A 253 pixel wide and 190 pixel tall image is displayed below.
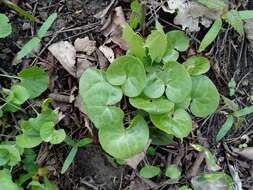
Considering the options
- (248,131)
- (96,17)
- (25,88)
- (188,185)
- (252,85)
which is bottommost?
(188,185)

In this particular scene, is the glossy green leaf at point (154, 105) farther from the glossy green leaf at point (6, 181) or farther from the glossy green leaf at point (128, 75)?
the glossy green leaf at point (6, 181)

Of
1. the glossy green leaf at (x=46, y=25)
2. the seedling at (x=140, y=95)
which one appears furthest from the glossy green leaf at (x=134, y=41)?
the glossy green leaf at (x=46, y=25)

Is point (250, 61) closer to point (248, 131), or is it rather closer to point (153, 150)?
point (248, 131)

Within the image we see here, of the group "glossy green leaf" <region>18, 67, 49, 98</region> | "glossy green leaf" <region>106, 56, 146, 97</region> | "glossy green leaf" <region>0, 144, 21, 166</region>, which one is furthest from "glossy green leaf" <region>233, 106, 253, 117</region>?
"glossy green leaf" <region>0, 144, 21, 166</region>

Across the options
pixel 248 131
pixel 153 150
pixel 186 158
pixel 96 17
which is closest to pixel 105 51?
pixel 96 17

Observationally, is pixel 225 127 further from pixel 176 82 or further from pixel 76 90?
pixel 76 90

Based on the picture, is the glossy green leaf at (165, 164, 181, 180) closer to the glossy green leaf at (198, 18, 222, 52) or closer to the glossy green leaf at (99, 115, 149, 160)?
the glossy green leaf at (99, 115, 149, 160)

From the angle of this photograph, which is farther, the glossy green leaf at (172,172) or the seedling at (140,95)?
the glossy green leaf at (172,172)
